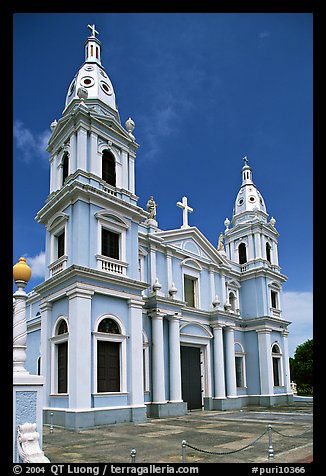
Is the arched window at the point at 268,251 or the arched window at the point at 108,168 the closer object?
the arched window at the point at 108,168

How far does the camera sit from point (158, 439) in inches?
520

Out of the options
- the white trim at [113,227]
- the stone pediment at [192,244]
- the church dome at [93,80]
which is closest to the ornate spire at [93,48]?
the church dome at [93,80]

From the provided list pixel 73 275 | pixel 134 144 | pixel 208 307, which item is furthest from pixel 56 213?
pixel 208 307

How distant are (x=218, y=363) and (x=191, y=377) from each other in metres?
1.82

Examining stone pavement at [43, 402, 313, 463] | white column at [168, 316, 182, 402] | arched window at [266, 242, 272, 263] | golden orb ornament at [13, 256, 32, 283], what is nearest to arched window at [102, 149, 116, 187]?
white column at [168, 316, 182, 402]

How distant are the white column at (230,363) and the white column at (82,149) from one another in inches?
527

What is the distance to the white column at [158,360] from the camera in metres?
20.3

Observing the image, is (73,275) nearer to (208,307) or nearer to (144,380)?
(144,380)

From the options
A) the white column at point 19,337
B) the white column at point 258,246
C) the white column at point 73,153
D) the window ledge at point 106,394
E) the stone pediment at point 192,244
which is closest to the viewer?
the white column at point 19,337


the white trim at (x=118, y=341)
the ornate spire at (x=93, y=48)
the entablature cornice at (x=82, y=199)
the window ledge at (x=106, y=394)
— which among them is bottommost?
the window ledge at (x=106, y=394)

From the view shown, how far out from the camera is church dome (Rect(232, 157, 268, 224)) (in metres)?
32.6

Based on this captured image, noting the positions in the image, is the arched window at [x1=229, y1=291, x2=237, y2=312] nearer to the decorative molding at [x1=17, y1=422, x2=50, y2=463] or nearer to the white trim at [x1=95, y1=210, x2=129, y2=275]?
Result: the white trim at [x1=95, y1=210, x2=129, y2=275]

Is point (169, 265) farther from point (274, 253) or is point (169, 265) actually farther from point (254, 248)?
point (274, 253)

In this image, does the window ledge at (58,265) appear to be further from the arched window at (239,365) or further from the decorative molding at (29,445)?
the arched window at (239,365)
